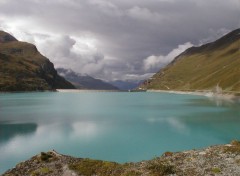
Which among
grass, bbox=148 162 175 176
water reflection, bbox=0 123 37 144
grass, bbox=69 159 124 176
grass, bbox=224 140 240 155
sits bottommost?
water reflection, bbox=0 123 37 144

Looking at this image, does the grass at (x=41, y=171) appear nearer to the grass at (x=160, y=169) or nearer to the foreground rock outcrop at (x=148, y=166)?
the foreground rock outcrop at (x=148, y=166)

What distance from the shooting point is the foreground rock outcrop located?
1192 inches

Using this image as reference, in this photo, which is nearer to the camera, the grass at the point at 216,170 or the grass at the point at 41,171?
the grass at the point at 216,170

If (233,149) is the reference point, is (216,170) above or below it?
below

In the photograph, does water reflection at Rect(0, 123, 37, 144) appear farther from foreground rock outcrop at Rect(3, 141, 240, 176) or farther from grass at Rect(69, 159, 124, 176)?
grass at Rect(69, 159, 124, 176)

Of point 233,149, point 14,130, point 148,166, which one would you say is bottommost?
point 14,130

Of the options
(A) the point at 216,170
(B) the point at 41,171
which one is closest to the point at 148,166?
(A) the point at 216,170

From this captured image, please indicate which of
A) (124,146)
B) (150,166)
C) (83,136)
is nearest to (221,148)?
(150,166)

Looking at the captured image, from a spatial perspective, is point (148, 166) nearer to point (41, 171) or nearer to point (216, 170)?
point (216, 170)

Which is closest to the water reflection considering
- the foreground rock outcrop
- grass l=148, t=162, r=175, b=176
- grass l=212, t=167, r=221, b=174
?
the foreground rock outcrop

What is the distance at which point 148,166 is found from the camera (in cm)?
3212

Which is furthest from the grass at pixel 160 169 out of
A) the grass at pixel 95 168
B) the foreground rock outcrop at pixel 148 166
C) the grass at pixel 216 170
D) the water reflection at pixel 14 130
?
the water reflection at pixel 14 130

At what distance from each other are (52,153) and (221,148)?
2088cm

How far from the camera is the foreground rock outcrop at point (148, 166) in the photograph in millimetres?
30273
